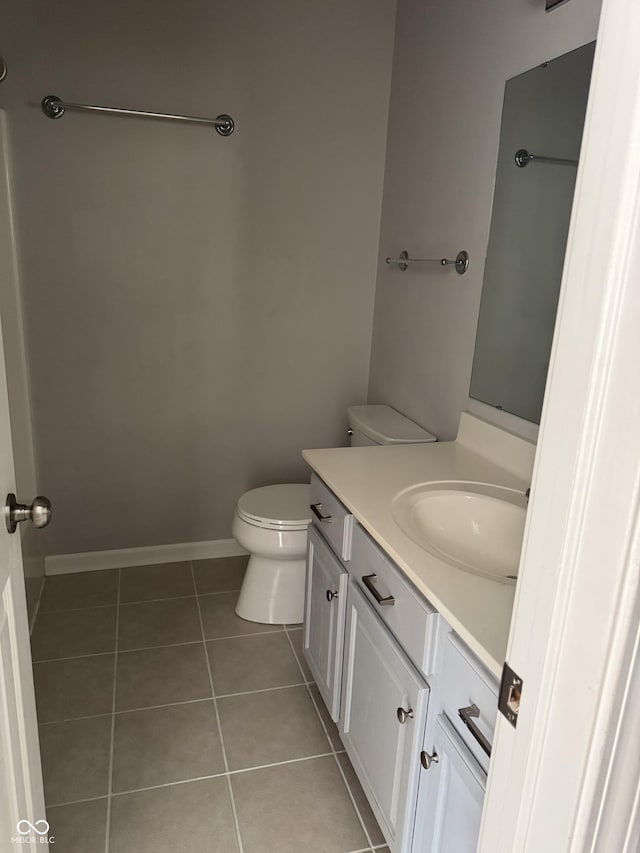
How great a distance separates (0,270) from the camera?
2.27 meters

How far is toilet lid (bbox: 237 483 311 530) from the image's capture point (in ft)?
7.61

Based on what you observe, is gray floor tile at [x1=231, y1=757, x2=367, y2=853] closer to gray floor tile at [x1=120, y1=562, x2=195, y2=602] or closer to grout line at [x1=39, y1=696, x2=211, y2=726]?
grout line at [x1=39, y1=696, x2=211, y2=726]

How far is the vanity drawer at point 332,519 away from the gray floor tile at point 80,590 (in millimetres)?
1218

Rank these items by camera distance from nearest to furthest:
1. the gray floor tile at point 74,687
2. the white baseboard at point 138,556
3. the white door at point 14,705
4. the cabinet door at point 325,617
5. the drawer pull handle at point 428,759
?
the white door at point 14,705
the drawer pull handle at point 428,759
the cabinet door at point 325,617
the gray floor tile at point 74,687
the white baseboard at point 138,556

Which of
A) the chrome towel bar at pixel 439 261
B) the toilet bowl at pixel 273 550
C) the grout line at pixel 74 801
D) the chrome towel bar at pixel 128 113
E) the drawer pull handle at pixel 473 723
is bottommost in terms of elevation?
the grout line at pixel 74 801

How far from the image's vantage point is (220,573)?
9.43 feet

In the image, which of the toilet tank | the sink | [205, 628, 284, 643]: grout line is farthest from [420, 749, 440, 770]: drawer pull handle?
[205, 628, 284, 643]: grout line

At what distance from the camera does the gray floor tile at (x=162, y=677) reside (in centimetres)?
207

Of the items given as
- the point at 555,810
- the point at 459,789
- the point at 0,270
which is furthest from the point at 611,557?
the point at 0,270

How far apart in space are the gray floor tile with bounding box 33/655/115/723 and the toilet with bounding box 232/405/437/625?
572mm

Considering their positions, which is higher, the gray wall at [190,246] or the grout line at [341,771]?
the gray wall at [190,246]

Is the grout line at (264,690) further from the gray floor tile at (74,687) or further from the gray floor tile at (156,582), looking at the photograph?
the gray floor tile at (156,582)

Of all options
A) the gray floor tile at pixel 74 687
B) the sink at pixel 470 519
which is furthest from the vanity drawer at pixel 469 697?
the gray floor tile at pixel 74 687

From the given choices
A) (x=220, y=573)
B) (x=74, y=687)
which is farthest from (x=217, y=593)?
A: (x=74, y=687)
